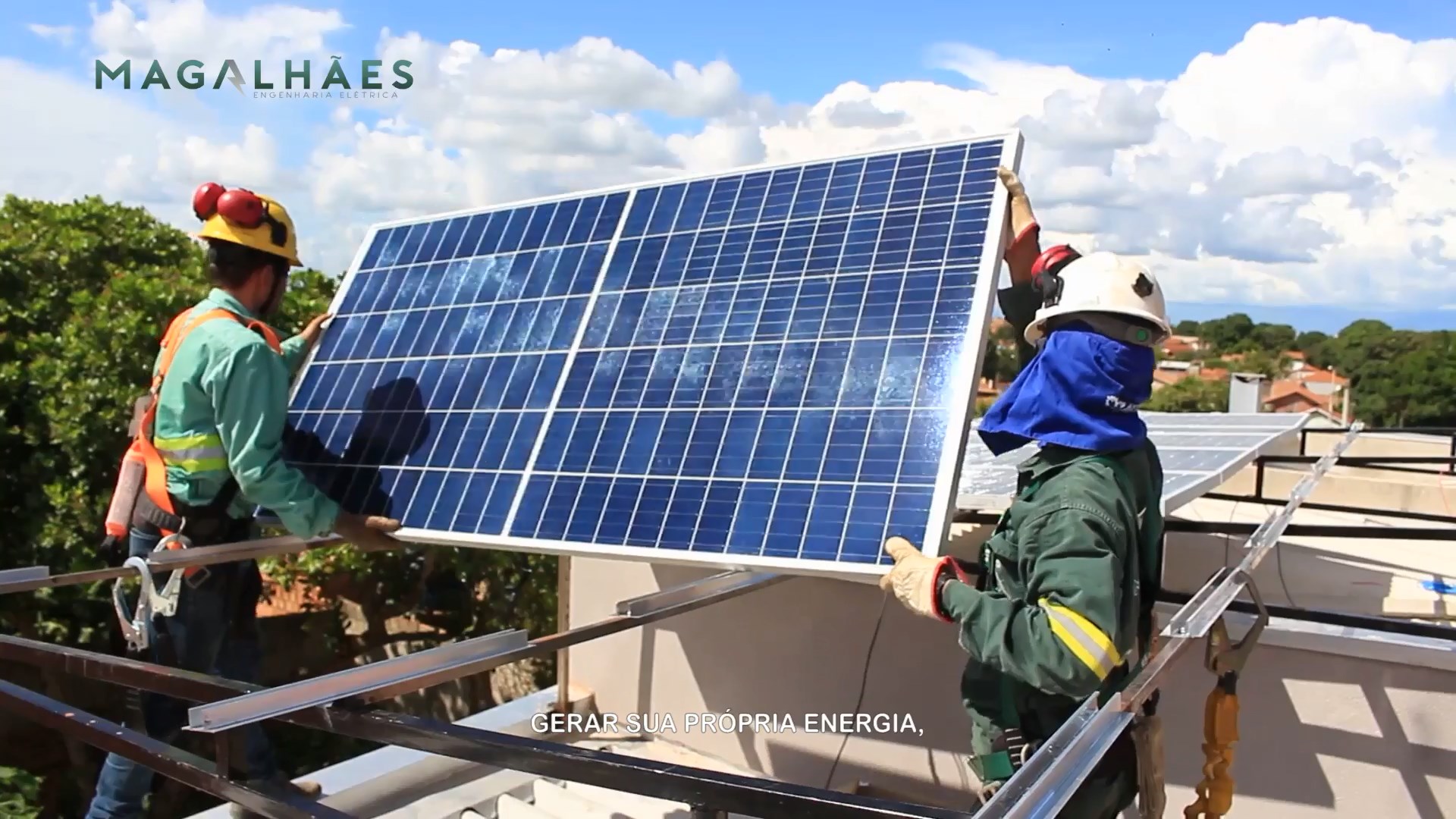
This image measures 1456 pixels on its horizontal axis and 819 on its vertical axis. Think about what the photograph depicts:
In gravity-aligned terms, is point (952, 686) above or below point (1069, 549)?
below

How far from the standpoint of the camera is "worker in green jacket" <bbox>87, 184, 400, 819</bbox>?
4.25 meters

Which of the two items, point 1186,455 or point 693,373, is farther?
point 1186,455

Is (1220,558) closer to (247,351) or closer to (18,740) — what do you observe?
(247,351)

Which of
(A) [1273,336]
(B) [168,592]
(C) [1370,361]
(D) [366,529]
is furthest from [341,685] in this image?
(A) [1273,336]

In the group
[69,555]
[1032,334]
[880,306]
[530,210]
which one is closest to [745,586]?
[880,306]

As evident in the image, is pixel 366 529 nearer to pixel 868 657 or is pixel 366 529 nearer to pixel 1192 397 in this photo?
pixel 868 657

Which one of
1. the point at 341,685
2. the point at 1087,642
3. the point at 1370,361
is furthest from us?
the point at 1370,361

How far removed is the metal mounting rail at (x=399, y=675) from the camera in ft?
8.41

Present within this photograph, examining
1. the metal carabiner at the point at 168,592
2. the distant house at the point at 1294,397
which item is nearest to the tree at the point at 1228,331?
the distant house at the point at 1294,397

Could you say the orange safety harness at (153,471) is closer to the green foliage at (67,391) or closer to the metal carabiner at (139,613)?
the metal carabiner at (139,613)

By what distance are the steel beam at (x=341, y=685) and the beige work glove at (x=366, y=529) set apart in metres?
1.42

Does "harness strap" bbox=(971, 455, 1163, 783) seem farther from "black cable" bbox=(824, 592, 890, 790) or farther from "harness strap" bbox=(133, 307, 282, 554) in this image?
"harness strap" bbox=(133, 307, 282, 554)

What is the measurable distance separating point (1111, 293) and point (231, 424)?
3.41 meters

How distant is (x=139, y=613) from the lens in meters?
4.45
